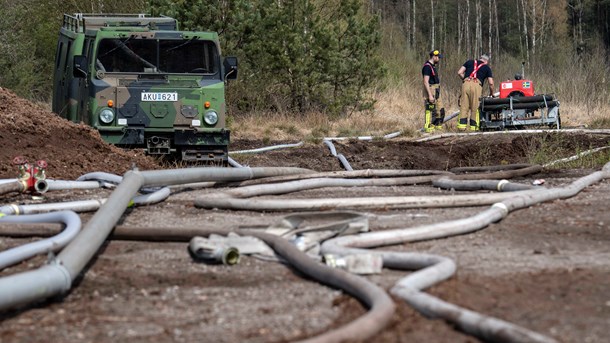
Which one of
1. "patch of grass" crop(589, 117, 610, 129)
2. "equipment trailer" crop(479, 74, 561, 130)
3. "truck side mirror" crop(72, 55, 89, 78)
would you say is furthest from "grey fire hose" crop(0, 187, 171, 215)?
"patch of grass" crop(589, 117, 610, 129)

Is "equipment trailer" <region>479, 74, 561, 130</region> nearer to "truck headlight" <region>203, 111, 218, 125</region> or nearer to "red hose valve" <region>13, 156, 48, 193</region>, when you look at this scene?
"truck headlight" <region>203, 111, 218, 125</region>

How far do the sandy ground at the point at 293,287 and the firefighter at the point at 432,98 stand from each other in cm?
1218

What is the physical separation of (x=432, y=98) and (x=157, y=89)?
9913mm

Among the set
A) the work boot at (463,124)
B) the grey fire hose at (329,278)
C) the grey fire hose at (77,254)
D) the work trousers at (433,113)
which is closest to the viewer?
the grey fire hose at (329,278)

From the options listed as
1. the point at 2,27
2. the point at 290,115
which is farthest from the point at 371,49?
the point at 2,27

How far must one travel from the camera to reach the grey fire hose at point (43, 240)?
19.7 ft

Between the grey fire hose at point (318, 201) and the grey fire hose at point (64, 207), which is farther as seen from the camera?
the grey fire hose at point (318, 201)

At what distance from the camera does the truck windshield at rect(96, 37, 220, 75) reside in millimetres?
13680

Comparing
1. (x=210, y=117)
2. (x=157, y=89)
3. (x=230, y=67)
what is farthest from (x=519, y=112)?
(x=157, y=89)

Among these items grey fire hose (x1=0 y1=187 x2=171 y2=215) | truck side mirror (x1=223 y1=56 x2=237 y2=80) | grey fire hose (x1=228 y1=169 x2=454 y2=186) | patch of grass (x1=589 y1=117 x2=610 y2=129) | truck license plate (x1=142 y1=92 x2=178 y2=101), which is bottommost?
patch of grass (x1=589 y1=117 x2=610 y2=129)

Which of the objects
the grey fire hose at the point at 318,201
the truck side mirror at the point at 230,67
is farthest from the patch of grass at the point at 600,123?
the grey fire hose at the point at 318,201

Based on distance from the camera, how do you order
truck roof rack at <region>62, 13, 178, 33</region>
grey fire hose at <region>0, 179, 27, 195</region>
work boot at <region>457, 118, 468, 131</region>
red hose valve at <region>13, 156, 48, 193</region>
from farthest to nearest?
1. work boot at <region>457, 118, 468, 131</region>
2. truck roof rack at <region>62, 13, 178, 33</region>
3. red hose valve at <region>13, 156, 48, 193</region>
4. grey fire hose at <region>0, 179, 27, 195</region>

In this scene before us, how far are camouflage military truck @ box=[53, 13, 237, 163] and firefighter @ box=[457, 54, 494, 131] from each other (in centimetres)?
902

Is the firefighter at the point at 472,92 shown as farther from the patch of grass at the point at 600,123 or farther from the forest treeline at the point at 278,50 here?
the forest treeline at the point at 278,50
